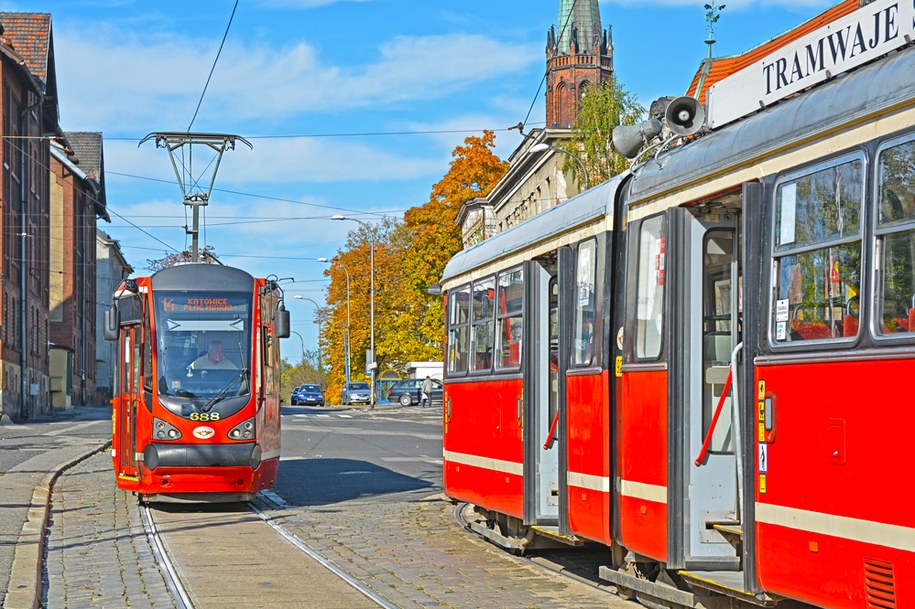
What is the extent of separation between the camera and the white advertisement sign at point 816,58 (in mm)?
6699

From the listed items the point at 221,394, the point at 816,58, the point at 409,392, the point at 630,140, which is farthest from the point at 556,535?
the point at 409,392

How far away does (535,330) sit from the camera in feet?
40.4

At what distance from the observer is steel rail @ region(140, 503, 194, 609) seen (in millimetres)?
10789

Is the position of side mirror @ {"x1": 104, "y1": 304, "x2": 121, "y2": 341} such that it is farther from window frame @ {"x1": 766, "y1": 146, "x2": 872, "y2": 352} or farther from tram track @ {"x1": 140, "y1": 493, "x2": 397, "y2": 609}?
window frame @ {"x1": 766, "y1": 146, "x2": 872, "y2": 352}

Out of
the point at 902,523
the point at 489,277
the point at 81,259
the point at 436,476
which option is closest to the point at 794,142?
the point at 902,523

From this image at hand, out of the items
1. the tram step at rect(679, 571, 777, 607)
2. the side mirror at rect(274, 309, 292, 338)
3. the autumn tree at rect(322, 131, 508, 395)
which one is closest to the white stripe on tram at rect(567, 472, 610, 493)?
the tram step at rect(679, 571, 777, 607)

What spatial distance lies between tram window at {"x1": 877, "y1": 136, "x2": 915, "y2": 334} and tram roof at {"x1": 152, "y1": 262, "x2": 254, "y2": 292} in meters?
12.6

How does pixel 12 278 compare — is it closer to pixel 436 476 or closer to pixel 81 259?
pixel 81 259

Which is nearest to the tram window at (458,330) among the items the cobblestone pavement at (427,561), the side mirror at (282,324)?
the cobblestone pavement at (427,561)

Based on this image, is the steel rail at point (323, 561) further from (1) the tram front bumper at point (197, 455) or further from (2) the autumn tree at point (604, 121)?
(2) the autumn tree at point (604, 121)

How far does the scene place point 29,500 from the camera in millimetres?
18297

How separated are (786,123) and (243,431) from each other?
446 inches

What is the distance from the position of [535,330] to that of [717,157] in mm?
4093

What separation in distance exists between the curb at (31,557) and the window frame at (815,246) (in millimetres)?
5848
